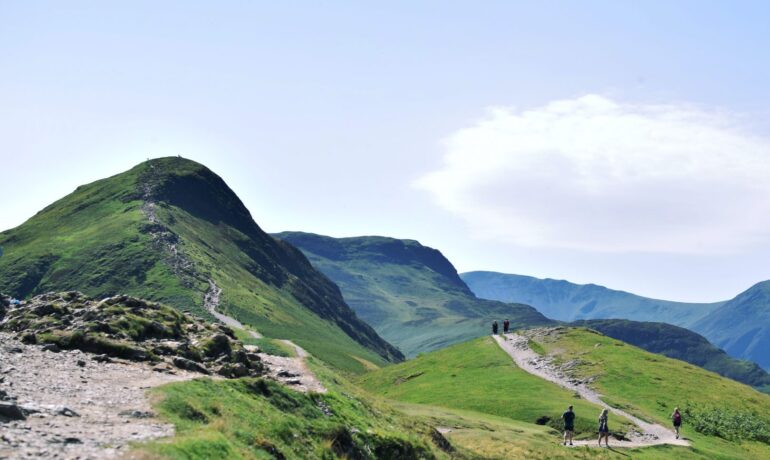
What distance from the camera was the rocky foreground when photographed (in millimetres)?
20438

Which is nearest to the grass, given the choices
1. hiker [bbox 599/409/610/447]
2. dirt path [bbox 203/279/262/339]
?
hiker [bbox 599/409/610/447]

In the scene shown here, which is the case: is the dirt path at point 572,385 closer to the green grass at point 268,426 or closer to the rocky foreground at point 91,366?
the green grass at point 268,426

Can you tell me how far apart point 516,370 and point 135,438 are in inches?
3113

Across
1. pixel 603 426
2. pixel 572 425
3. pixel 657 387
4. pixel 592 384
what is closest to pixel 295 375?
pixel 572 425

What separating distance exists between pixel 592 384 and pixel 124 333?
6986 cm

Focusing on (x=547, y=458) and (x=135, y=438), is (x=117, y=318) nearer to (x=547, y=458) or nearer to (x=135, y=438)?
(x=135, y=438)

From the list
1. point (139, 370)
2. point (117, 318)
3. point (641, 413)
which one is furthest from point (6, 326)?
point (641, 413)

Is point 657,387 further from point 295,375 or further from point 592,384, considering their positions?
point 295,375

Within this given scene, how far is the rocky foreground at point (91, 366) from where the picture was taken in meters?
20.4

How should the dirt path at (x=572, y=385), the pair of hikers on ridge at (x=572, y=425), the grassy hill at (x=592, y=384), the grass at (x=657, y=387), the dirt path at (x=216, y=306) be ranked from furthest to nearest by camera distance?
the dirt path at (x=216, y=306) → the grass at (x=657, y=387) → the grassy hill at (x=592, y=384) → the dirt path at (x=572, y=385) → the pair of hikers on ridge at (x=572, y=425)

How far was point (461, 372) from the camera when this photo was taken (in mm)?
97500

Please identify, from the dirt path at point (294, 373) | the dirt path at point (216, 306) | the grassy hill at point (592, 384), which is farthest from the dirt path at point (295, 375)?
the dirt path at point (216, 306)

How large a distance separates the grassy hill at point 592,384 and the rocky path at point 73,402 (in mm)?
33041

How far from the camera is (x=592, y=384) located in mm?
88500
